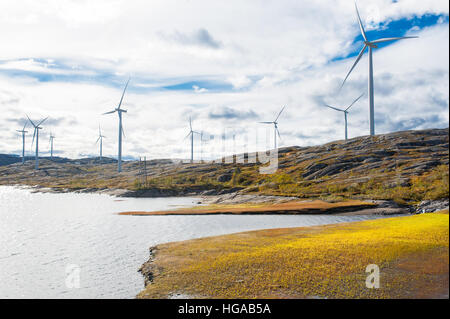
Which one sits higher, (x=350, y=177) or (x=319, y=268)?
(x=350, y=177)

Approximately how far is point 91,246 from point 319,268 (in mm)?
31347

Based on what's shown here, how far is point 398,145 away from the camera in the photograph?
464 feet

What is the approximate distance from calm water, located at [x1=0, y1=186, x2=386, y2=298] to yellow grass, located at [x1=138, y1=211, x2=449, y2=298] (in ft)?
14.3

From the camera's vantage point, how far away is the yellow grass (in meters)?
15.0

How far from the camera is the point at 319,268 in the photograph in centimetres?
2122

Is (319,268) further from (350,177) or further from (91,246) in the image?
Result: (350,177)

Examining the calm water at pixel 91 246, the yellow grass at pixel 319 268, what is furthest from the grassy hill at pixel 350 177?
the yellow grass at pixel 319 268

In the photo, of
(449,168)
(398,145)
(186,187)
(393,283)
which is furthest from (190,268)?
(398,145)

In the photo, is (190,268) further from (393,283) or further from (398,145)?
(398,145)

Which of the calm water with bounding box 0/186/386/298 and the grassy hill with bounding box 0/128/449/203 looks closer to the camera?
the calm water with bounding box 0/186/386/298

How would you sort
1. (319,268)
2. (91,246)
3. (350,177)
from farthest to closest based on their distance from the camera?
1. (350,177)
2. (91,246)
3. (319,268)

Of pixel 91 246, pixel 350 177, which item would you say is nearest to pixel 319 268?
pixel 91 246

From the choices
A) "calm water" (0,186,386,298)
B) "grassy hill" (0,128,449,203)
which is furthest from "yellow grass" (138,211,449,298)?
"grassy hill" (0,128,449,203)

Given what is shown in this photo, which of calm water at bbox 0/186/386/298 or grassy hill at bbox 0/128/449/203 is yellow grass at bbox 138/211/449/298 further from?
grassy hill at bbox 0/128/449/203
